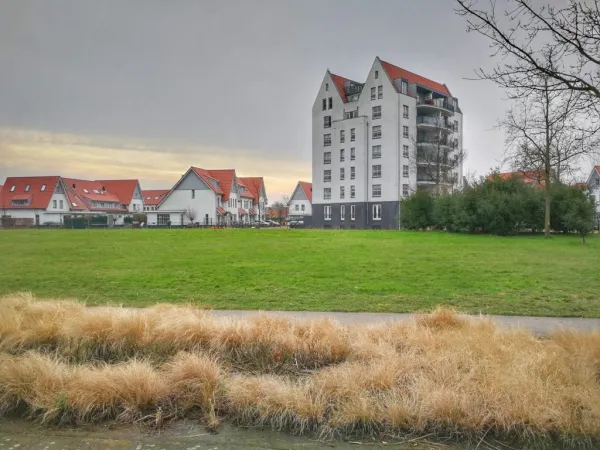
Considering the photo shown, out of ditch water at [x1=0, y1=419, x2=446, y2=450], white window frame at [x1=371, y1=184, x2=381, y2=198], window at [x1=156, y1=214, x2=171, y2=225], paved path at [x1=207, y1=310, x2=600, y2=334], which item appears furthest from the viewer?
window at [x1=156, y1=214, x2=171, y2=225]

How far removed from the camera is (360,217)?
6316 cm

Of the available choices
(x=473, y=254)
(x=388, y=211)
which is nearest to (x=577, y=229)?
(x=473, y=254)

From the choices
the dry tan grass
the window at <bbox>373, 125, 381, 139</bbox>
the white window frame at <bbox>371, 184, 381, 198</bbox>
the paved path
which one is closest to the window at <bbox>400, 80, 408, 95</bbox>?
the window at <bbox>373, 125, 381, 139</bbox>

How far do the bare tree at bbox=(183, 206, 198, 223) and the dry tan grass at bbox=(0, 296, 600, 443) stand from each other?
7099cm

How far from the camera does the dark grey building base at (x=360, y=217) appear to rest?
60125 mm

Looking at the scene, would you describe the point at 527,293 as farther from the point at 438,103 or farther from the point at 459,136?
the point at 459,136

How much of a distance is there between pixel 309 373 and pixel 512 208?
34592mm

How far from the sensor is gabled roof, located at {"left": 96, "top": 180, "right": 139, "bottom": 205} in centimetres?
9500

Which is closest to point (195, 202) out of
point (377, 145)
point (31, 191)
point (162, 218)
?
point (162, 218)

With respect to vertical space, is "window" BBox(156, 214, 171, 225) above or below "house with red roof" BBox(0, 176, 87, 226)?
below

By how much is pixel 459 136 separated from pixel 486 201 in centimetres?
3652

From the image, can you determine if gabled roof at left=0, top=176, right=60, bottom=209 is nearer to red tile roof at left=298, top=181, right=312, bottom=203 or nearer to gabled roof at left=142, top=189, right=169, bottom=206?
gabled roof at left=142, top=189, right=169, bottom=206

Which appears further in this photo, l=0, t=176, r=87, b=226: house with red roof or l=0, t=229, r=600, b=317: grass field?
l=0, t=176, r=87, b=226: house with red roof

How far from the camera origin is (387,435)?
4.30 metres
